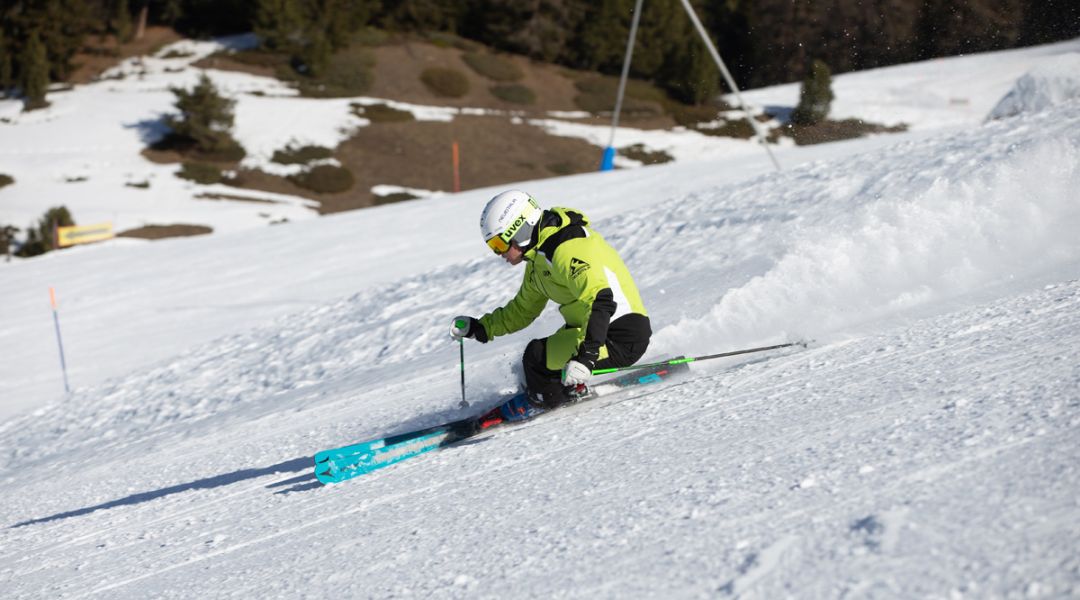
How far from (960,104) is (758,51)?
47.7ft

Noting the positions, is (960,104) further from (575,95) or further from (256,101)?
(256,101)

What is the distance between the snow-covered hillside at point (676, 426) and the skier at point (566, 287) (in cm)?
31

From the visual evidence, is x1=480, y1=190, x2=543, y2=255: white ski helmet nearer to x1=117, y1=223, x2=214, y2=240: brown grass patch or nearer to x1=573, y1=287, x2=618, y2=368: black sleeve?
x1=573, y1=287, x2=618, y2=368: black sleeve

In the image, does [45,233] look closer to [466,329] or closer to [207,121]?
[207,121]

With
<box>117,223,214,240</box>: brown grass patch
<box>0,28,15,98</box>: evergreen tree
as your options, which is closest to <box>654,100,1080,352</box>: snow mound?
<box>117,223,214,240</box>: brown grass patch

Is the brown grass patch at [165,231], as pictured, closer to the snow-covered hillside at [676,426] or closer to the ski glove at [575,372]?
the snow-covered hillside at [676,426]

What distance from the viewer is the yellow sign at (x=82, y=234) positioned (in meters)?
29.3

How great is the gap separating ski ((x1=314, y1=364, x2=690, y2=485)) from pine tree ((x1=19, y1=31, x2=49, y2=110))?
40.6m

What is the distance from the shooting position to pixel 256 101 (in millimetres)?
43219

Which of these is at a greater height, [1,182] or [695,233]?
[1,182]

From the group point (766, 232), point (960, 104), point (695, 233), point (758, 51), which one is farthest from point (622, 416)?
point (758, 51)

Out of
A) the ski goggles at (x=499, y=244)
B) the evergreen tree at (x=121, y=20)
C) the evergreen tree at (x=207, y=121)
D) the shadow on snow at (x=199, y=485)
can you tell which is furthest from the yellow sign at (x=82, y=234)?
the ski goggles at (x=499, y=244)

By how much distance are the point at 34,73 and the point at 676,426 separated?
42.5 m

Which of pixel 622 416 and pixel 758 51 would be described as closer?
pixel 622 416
